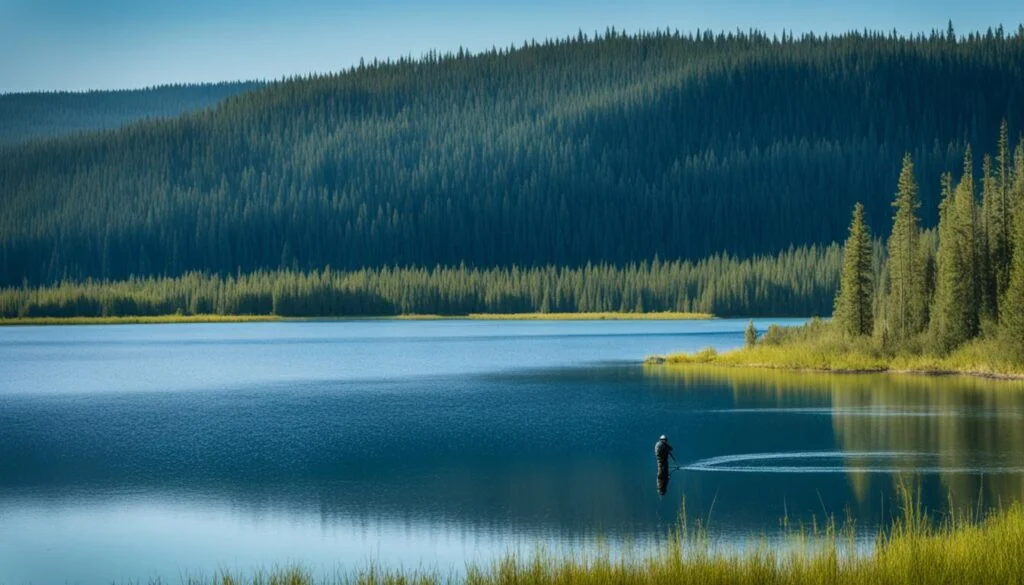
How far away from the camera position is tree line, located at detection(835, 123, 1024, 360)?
65.2m

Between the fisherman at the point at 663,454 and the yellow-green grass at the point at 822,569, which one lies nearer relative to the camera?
the yellow-green grass at the point at 822,569

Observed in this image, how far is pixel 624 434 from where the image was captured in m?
46.0

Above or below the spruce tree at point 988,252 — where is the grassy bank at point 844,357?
below

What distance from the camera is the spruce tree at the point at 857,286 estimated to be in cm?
7538

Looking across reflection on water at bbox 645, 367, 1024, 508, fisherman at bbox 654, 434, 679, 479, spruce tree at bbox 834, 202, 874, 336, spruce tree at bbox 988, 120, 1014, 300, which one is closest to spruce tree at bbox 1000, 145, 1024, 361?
spruce tree at bbox 988, 120, 1014, 300

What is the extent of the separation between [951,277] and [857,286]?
8.78 m

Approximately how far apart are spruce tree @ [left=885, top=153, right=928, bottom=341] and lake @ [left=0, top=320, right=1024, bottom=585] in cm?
615

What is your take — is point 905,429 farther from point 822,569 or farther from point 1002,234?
point 1002,234

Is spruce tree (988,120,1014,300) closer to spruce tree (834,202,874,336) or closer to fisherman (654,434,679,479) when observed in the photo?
spruce tree (834,202,874,336)

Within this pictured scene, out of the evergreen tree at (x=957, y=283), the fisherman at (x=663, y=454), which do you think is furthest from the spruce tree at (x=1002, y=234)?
the fisherman at (x=663, y=454)

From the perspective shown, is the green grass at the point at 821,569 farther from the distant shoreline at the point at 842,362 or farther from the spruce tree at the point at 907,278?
the spruce tree at the point at 907,278

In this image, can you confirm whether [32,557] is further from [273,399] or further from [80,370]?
[80,370]

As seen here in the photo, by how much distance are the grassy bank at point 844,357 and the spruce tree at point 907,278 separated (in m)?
1.83

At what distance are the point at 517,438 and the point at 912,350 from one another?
102 ft
